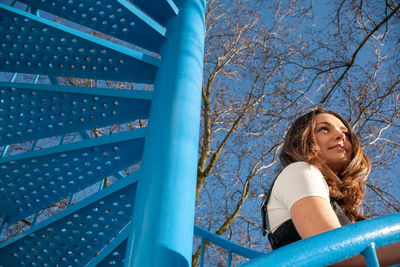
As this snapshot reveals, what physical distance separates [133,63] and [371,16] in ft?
14.5

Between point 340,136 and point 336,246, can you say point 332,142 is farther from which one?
point 336,246

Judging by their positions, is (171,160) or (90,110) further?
(90,110)

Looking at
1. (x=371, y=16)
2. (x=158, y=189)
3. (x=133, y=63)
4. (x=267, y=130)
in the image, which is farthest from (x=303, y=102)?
(x=158, y=189)

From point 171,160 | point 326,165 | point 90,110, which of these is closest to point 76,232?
point 90,110

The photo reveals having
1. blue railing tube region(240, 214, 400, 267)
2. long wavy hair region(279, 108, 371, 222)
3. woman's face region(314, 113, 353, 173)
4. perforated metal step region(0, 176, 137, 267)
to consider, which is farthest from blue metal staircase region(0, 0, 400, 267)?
blue railing tube region(240, 214, 400, 267)

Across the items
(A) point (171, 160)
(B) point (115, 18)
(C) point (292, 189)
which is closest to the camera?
→ (C) point (292, 189)

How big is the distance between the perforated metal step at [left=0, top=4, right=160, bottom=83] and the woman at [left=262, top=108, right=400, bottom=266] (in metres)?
1.02

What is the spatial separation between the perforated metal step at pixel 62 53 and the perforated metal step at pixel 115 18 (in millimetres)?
134

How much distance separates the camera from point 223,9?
8.08 meters

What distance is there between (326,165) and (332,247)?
1.93 feet

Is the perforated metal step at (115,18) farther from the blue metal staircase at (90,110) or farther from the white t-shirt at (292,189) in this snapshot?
the white t-shirt at (292,189)

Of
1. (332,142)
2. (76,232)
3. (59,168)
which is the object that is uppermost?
(332,142)

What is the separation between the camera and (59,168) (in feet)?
7.99

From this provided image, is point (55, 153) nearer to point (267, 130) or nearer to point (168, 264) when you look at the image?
point (168, 264)
